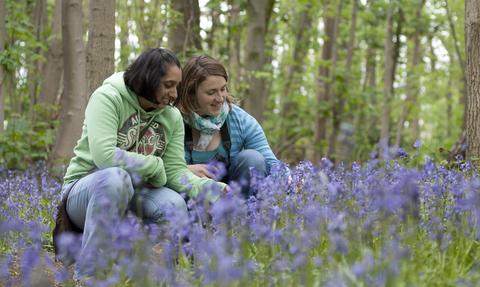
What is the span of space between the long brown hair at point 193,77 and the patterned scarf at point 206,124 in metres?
0.08

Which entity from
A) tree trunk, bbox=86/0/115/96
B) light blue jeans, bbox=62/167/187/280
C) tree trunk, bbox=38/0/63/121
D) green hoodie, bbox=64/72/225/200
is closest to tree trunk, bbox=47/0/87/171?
tree trunk, bbox=86/0/115/96

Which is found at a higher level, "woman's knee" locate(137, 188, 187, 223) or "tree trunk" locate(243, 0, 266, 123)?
"tree trunk" locate(243, 0, 266, 123)

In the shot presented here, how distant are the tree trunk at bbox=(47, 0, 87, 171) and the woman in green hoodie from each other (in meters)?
3.05

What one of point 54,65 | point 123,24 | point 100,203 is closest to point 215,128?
point 100,203

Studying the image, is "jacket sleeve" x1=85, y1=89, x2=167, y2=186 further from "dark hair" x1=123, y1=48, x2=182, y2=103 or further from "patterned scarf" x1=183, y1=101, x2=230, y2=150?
"patterned scarf" x1=183, y1=101, x2=230, y2=150

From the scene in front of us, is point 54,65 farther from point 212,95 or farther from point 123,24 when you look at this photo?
point 212,95

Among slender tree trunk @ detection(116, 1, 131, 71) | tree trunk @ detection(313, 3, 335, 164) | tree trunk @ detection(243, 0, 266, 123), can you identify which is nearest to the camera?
tree trunk @ detection(243, 0, 266, 123)

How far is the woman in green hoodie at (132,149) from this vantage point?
2.46 meters

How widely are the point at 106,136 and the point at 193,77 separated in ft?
3.14

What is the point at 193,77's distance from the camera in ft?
10.9

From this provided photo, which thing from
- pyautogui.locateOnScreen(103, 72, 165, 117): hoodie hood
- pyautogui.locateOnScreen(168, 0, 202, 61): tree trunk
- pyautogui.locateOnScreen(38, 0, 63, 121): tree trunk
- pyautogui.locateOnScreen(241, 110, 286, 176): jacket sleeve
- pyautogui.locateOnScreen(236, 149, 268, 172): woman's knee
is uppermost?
pyautogui.locateOnScreen(168, 0, 202, 61): tree trunk

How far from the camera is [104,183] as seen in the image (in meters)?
2.43

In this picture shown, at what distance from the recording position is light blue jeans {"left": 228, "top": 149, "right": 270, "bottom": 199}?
330cm

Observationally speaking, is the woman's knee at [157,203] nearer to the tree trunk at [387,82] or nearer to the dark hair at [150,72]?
the dark hair at [150,72]
